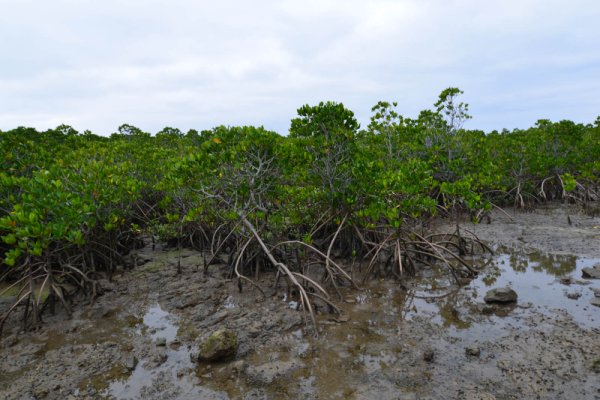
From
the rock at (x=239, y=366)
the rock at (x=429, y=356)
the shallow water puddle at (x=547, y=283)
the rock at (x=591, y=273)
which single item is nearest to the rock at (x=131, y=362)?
the rock at (x=239, y=366)

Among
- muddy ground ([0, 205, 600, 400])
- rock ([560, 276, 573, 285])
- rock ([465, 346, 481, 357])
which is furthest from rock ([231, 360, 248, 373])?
rock ([560, 276, 573, 285])

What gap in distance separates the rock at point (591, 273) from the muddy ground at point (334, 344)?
0.16 meters

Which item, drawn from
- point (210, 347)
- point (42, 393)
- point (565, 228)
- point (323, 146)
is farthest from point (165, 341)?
point (565, 228)

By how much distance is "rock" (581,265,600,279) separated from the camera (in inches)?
294

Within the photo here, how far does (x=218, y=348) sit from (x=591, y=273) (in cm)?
730

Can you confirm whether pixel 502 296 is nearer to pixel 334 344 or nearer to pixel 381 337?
pixel 381 337

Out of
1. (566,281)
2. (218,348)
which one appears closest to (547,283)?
(566,281)

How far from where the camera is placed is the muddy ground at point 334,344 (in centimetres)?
450

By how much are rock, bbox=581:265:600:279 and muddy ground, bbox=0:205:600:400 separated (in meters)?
0.16

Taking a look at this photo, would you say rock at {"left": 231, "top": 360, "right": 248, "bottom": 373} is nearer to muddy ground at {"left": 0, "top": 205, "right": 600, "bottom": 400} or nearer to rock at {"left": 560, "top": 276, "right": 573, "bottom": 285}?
muddy ground at {"left": 0, "top": 205, "right": 600, "bottom": 400}

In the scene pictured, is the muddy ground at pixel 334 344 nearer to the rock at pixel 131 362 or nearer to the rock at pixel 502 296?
the rock at pixel 131 362

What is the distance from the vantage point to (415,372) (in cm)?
470

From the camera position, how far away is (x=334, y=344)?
5473 millimetres

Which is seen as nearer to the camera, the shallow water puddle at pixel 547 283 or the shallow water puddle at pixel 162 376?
the shallow water puddle at pixel 162 376
